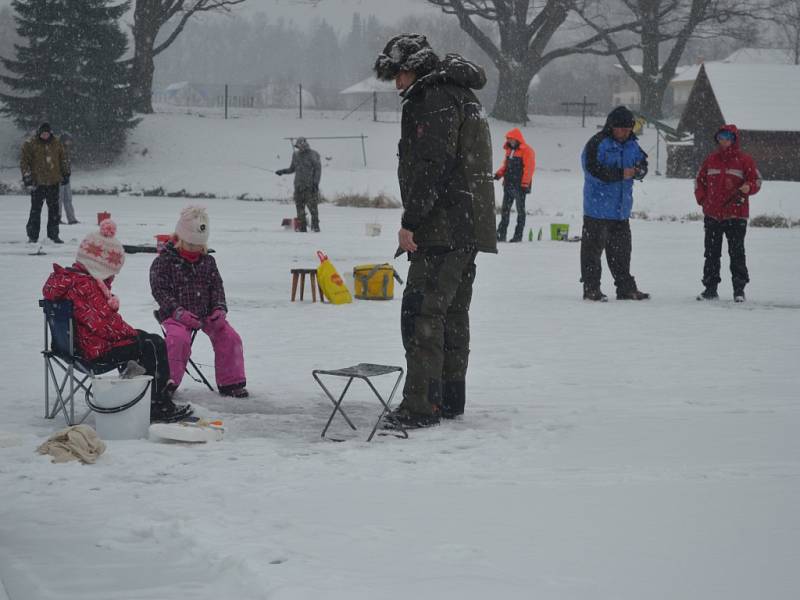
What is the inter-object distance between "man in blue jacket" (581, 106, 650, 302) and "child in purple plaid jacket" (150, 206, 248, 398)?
5.27 metres

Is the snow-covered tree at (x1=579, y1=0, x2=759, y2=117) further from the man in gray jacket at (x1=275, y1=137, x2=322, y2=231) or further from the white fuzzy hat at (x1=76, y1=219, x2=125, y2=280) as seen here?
the white fuzzy hat at (x1=76, y1=219, x2=125, y2=280)

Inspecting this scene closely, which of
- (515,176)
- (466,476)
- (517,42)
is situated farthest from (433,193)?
(517,42)

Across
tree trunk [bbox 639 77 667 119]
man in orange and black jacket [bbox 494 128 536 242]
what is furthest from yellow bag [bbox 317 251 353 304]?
tree trunk [bbox 639 77 667 119]

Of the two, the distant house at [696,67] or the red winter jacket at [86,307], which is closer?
the red winter jacket at [86,307]

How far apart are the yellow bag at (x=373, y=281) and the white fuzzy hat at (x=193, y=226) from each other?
4762 mm

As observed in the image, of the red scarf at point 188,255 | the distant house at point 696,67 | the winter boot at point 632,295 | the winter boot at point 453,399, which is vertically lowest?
the winter boot at point 453,399

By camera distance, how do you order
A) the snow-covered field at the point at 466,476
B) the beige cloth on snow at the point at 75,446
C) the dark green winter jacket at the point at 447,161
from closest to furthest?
the snow-covered field at the point at 466,476
the beige cloth on snow at the point at 75,446
the dark green winter jacket at the point at 447,161

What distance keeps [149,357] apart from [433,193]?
174 cm

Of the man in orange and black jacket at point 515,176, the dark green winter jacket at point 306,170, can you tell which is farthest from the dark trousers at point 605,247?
the dark green winter jacket at point 306,170

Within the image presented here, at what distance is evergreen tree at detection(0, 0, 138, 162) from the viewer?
38.9m

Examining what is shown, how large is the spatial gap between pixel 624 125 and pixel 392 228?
1107 cm

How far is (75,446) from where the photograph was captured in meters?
5.39

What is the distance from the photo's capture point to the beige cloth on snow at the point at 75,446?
5367 millimetres

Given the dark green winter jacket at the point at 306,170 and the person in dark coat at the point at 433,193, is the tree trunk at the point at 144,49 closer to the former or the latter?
the dark green winter jacket at the point at 306,170
